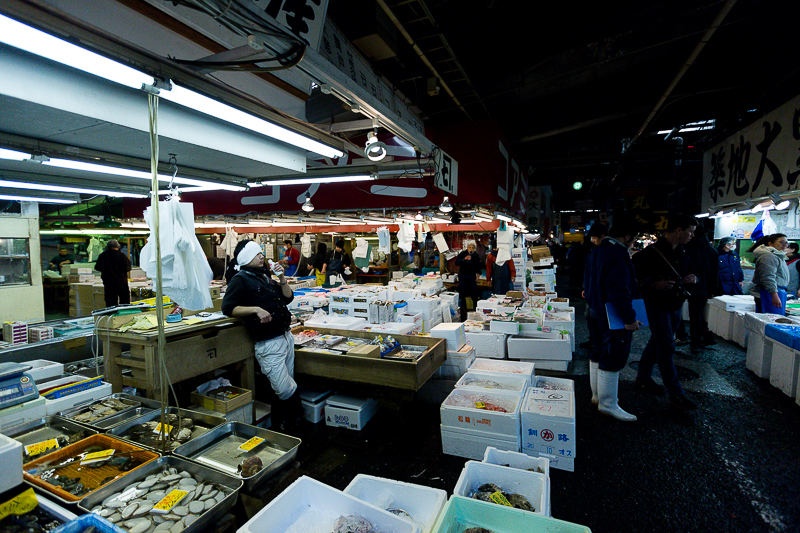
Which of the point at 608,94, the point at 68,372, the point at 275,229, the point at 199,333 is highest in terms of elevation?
the point at 608,94

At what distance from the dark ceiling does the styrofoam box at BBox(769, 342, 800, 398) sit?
450 centimetres

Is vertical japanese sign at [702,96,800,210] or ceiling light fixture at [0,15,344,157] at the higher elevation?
vertical japanese sign at [702,96,800,210]

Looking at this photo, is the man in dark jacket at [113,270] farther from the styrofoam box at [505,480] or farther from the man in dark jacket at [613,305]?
the man in dark jacket at [613,305]

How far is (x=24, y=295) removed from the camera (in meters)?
7.86

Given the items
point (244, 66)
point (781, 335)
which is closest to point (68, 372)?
point (244, 66)

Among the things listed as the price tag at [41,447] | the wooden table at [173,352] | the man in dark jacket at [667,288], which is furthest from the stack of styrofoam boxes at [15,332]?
the man in dark jacket at [667,288]

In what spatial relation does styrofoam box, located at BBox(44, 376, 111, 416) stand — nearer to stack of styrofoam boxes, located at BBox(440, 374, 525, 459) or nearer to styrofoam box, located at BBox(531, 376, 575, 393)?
stack of styrofoam boxes, located at BBox(440, 374, 525, 459)

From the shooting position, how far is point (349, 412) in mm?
4277

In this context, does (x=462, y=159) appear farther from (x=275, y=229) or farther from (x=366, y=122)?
(x=275, y=229)

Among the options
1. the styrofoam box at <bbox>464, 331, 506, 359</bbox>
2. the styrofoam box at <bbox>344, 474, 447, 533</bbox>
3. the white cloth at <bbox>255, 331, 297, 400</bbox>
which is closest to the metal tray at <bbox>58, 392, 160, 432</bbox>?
the white cloth at <bbox>255, 331, 297, 400</bbox>

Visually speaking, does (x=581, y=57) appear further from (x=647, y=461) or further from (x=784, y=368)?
(x=647, y=461)

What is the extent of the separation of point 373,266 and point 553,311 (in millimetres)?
9898

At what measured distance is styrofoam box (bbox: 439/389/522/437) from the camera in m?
3.52

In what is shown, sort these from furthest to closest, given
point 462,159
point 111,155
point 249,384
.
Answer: point 462,159
point 249,384
point 111,155
